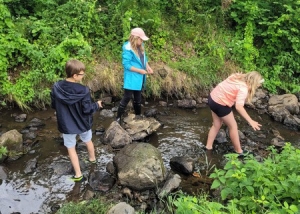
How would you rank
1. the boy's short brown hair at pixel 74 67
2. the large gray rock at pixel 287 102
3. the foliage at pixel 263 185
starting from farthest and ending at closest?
the large gray rock at pixel 287 102, the boy's short brown hair at pixel 74 67, the foliage at pixel 263 185

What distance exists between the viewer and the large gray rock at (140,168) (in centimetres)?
546

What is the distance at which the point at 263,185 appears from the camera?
4152 mm

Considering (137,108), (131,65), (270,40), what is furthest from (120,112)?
(270,40)

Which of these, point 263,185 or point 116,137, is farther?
point 116,137

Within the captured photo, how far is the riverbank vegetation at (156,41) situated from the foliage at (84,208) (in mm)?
3903

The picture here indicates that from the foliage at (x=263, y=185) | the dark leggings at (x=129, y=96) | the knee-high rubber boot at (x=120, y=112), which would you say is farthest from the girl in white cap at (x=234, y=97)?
the knee-high rubber boot at (x=120, y=112)

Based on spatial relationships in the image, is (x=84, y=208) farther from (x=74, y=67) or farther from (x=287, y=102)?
(x=287, y=102)

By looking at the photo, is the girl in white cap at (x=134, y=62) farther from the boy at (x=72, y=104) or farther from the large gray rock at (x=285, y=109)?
the large gray rock at (x=285, y=109)

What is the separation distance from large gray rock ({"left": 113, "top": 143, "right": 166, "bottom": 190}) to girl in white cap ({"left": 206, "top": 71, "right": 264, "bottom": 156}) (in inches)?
59.1

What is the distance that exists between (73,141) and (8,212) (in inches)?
56.8

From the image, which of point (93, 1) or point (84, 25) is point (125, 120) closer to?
point (84, 25)

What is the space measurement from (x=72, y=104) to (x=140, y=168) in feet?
5.04

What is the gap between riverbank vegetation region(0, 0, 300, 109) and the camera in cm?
831

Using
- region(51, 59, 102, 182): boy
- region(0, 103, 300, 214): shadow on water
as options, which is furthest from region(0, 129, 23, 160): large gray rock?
region(51, 59, 102, 182): boy
